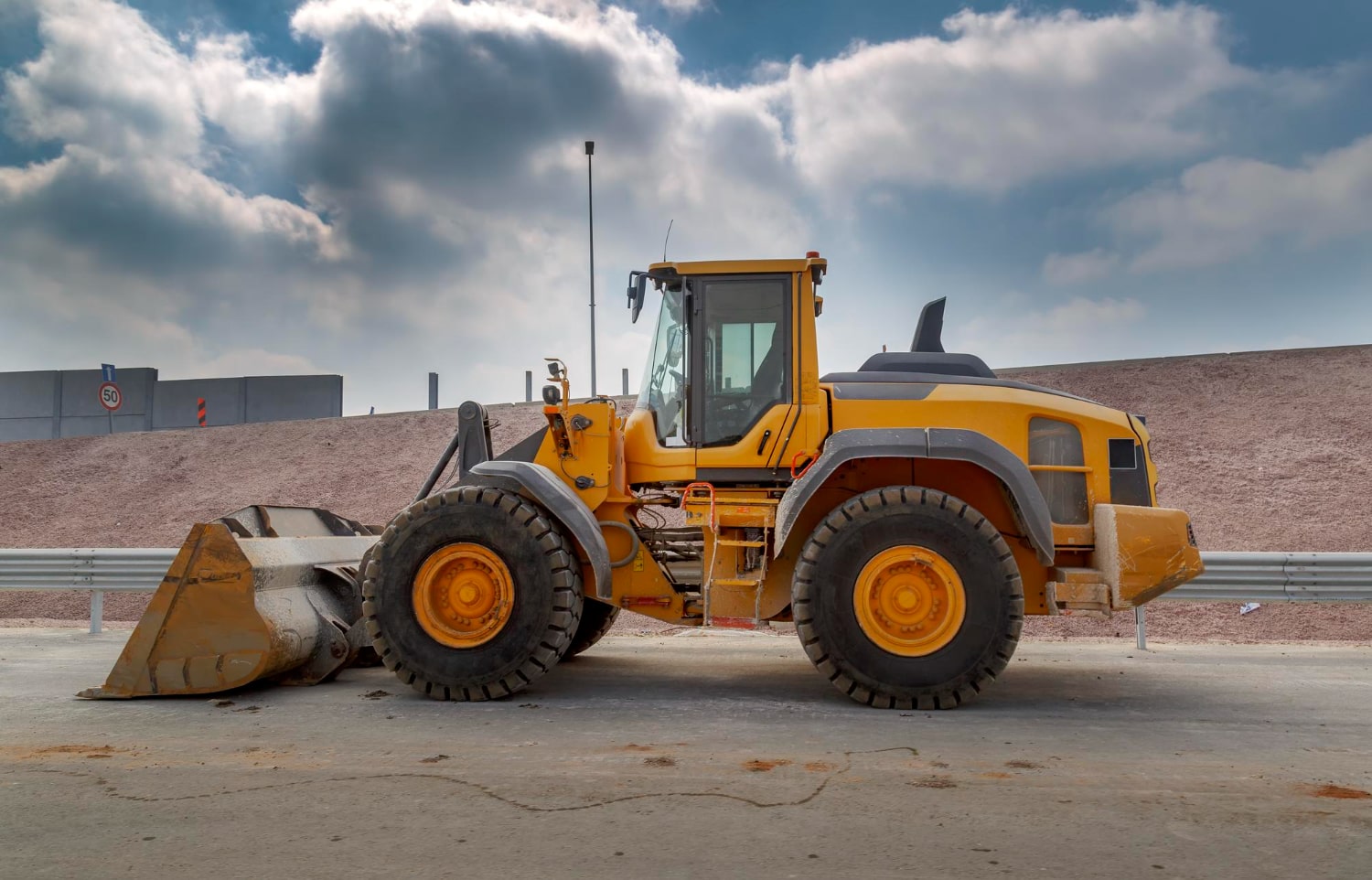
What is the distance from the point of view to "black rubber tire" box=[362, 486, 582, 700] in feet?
19.5

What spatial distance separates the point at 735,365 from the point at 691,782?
3069 mm

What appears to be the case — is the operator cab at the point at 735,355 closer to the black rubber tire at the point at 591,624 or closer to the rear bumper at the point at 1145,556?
the black rubber tire at the point at 591,624

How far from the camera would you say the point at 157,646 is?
19.6 feet

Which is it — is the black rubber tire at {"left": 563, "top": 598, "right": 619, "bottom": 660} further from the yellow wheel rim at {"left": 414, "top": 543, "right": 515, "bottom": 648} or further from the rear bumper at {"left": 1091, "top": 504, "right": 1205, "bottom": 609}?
the rear bumper at {"left": 1091, "top": 504, "right": 1205, "bottom": 609}

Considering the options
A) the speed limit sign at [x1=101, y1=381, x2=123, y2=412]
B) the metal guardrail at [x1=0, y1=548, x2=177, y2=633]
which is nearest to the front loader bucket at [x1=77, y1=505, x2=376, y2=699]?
the metal guardrail at [x1=0, y1=548, x2=177, y2=633]

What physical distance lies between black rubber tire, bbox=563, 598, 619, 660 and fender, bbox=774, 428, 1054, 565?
2.13m

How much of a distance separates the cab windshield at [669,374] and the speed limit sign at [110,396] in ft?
80.7

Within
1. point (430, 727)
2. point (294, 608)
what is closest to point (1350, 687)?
point (430, 727)

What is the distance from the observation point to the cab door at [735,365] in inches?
253

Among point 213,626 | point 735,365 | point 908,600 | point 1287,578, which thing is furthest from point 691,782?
point 1287,578

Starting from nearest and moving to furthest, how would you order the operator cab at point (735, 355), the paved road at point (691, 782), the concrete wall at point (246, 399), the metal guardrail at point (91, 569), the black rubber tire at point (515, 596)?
the paved road at point (691, 782), the black rubber tire at point (515, 596), the operator cab at point (735, 355), the metal guardrail at point (91, 569), the concrete wall at point (246, 399)

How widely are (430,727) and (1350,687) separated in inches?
233

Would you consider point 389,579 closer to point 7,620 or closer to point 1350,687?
point 1350,687

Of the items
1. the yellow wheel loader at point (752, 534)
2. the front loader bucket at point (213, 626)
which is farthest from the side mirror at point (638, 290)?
the front loader bucket at point (213, 626)
